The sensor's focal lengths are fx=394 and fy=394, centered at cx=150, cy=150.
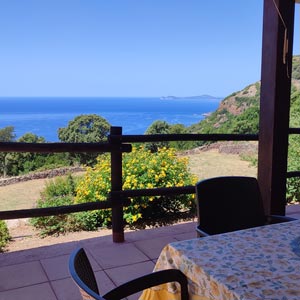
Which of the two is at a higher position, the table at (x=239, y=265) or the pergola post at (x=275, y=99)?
the pergola post at (x=275, y=99)

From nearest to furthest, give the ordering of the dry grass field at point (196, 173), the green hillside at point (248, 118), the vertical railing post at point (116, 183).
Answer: the vertical railing post at point (116, 183) → the green hillside at point (248, 118) → the dry grass field at point (196, 173)

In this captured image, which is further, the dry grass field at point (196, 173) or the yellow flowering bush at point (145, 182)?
the dry grass field at point (196, 173)

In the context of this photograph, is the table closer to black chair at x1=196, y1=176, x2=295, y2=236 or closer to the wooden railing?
black chair at x1=196, y1=176, x2=295, y2=236

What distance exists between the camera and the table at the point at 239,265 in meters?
1.00

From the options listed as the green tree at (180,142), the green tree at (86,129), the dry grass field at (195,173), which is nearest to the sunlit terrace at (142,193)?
the dry grass field at (195,173)

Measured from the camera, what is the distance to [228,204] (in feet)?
6.15

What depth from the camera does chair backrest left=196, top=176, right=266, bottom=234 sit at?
1.81m

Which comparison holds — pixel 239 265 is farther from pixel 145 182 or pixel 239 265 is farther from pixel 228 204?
pixel 145 182

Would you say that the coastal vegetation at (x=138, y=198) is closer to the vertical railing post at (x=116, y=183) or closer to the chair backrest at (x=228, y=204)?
the vertical railing post at (x=116, y=183)

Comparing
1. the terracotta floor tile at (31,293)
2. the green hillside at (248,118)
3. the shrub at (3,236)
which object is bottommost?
the shrub at (3,236)

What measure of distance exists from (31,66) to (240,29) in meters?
15.7

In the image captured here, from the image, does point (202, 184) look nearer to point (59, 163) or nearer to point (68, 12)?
point (59, 163)

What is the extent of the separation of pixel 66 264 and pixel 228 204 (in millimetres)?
1333

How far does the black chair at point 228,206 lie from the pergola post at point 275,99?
1.18 meters
